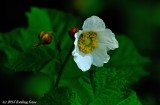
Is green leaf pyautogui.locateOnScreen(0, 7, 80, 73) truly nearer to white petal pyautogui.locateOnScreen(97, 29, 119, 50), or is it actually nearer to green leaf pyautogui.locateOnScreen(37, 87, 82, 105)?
white petal pyautogui.locateOnScreen(97, 29, 119, 50)

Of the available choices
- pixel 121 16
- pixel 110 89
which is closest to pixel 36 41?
pixel 110 89

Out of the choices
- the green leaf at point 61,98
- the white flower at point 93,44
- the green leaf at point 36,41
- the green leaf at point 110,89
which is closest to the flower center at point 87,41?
the white flower at point 93,44

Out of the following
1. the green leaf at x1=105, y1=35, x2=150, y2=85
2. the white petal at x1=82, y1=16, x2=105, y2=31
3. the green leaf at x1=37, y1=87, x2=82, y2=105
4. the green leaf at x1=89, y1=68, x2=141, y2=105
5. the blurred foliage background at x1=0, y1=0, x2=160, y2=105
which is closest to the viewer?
the green leaf at x1=37, y1=87, x2=82, y2=105

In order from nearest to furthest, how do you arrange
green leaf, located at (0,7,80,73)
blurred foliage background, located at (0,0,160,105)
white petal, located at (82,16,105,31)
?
white petal, located at (82,16,105,31), green leaf, located at (0,7,80,73), blurred foliage background, located at (0,0,160,105)

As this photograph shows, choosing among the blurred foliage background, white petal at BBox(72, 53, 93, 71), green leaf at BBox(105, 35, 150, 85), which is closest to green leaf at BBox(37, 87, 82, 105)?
white petal at BBox(72, 53, 93, 71)

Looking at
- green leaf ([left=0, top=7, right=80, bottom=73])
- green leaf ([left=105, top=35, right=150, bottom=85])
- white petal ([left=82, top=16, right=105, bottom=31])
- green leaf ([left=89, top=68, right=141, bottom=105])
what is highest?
white petal ([left=82, top=16, right=105, bottom=31])

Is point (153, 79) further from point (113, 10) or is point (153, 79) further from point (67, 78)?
point (67, 78)

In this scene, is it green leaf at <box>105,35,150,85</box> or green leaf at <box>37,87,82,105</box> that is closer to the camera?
green leaf at <box>37,87,82,105</box>
